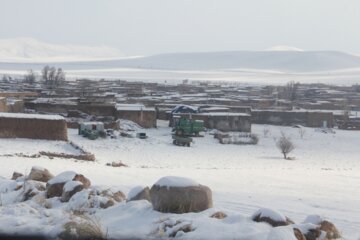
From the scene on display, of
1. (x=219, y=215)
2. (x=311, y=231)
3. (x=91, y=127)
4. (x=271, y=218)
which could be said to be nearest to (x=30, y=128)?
(x=91, y=127)

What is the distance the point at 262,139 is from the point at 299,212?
83.9ft

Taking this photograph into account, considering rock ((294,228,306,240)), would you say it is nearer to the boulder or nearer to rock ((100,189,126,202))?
the boulder

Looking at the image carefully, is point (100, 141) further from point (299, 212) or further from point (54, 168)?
point (299, 212)

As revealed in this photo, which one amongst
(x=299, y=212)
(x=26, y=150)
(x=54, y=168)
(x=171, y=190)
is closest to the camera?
(x=171, y=190)

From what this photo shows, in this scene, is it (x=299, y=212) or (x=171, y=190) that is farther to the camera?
(x=299, y=212)

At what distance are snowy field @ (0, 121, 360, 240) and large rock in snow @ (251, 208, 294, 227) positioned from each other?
105 mm

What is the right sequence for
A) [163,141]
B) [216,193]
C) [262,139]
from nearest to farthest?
[216,193]
[163,141]
[262,139]

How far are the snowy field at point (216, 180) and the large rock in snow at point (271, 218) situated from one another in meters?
0.10

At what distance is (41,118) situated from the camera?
21.4 m

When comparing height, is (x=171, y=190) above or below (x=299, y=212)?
above

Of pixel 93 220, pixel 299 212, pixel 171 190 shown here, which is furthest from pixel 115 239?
pixel 299 212

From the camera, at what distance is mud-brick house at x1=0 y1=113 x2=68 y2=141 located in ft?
69.1

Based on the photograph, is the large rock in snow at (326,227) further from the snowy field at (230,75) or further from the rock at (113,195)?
the snowy field at (230,75)

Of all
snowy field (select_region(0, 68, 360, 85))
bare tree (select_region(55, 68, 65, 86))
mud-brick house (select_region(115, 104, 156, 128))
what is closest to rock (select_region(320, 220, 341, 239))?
mud-brick house (select_region(115, 104, 156, 128))
